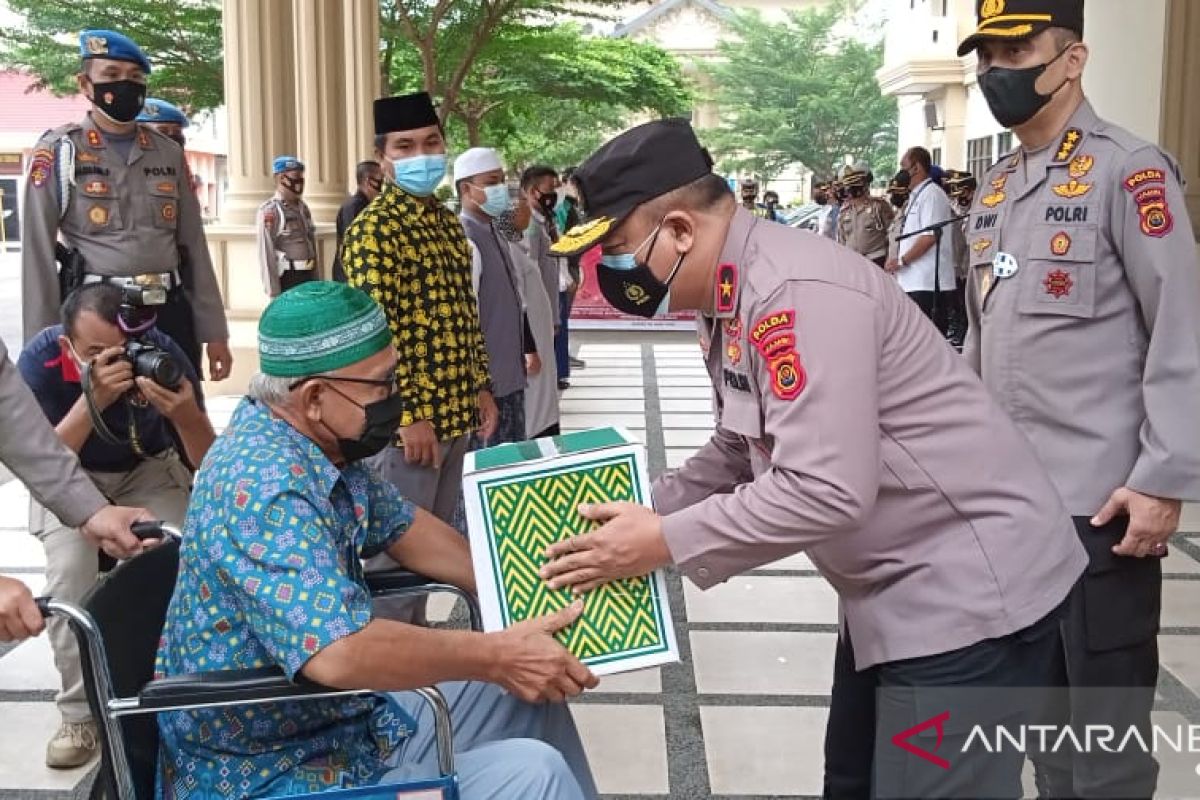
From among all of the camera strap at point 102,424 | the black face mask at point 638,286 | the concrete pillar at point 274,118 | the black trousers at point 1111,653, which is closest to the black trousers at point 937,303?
the concrete pillar at point 274,118

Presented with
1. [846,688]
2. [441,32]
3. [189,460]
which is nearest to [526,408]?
[189,460]

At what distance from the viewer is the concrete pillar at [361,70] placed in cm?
1202

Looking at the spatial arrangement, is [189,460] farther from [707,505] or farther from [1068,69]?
[1068,69]

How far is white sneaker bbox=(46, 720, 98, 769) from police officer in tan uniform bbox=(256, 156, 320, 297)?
5068 mm

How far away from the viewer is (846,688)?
2105mm

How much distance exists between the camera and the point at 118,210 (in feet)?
13.9

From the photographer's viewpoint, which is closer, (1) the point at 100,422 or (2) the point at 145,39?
(1) the point at 100,422

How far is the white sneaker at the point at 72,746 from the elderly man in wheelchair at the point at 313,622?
1.26m

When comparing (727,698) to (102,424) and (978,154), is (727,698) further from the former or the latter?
(978,154)

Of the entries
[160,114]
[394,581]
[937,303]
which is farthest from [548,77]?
[394,581]

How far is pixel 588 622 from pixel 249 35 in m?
8.16

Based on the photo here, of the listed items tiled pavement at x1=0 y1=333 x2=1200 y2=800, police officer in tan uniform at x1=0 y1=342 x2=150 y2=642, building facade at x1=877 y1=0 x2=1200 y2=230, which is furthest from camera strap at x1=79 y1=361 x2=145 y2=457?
building facade at x1=877 y1=0 x2=1200 y2=230

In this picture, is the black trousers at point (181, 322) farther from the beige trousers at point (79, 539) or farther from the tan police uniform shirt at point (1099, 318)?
the tan police uniform shirt at point (1099, 318)

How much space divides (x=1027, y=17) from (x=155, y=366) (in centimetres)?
194
